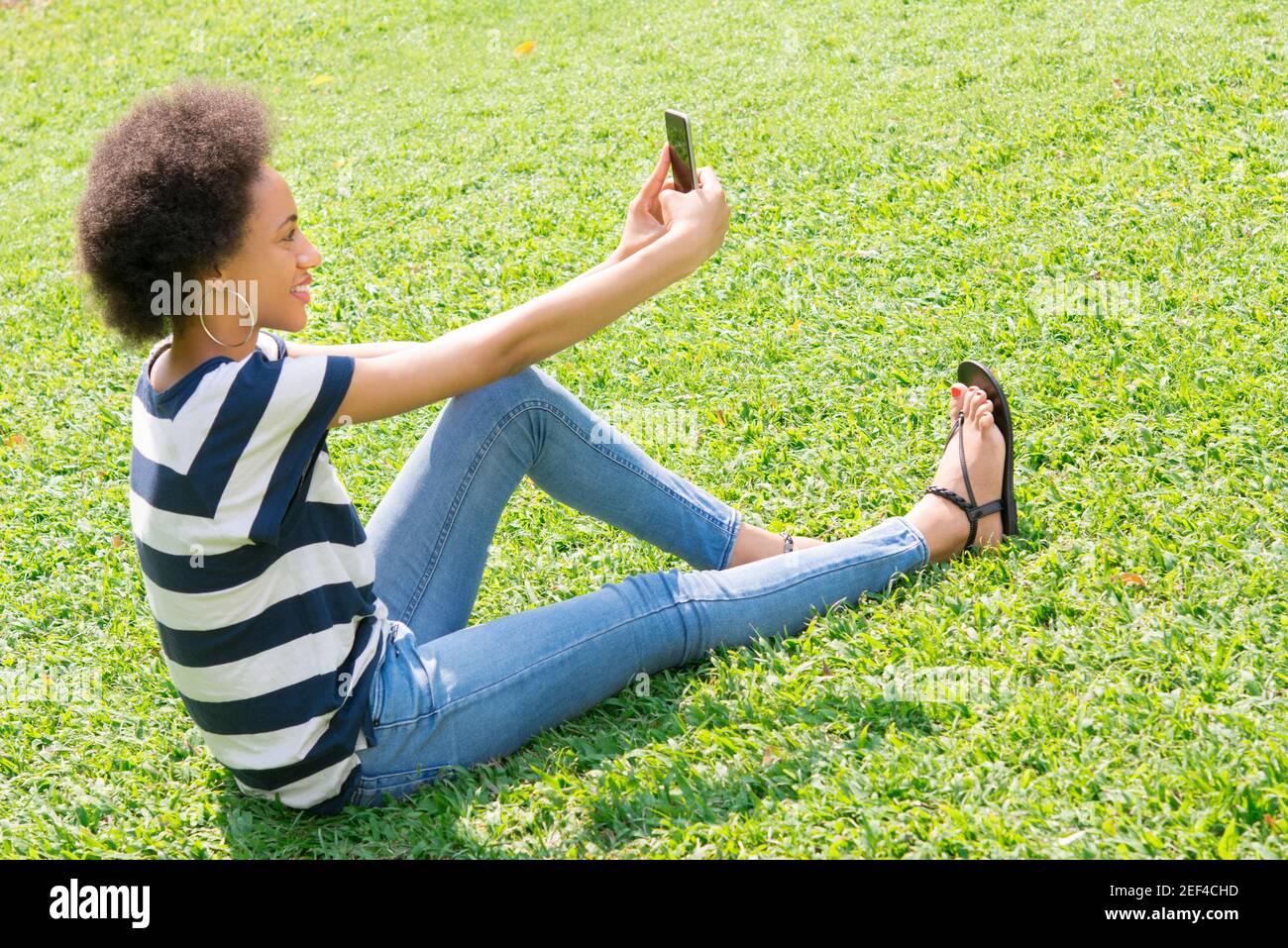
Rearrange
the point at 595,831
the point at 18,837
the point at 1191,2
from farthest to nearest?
1. the point at 1191,2
2. the point at 18,837
3. the point at 595,831

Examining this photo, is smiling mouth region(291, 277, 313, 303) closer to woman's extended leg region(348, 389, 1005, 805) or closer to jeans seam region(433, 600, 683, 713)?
woman's extended leg region(348, 389, 1005, 805)

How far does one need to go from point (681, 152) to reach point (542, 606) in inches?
48.6

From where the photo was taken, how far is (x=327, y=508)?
2742 mm

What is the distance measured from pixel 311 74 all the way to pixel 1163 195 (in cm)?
769

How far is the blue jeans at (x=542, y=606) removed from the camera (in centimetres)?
288

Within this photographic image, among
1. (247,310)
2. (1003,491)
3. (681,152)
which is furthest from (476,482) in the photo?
(1003,491)

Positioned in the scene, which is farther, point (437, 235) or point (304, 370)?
point (437, 235)

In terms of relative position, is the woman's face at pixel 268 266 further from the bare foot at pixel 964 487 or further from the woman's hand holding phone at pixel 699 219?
the bare foot at pixel 964 487

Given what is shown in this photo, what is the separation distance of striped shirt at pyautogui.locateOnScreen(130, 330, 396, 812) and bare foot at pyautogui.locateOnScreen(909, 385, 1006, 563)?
1.50 metres

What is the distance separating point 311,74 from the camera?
10.8 metres

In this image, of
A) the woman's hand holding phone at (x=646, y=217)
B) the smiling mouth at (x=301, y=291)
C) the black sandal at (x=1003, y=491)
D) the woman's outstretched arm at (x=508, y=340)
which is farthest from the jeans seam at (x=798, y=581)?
the smiling mouth at (x=301, y=291)

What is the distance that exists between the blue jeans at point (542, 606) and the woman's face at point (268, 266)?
1.79 feet
